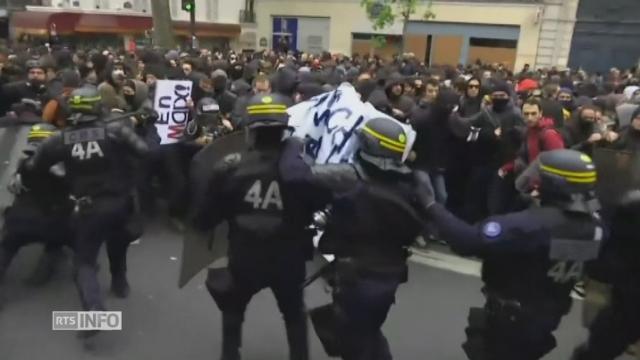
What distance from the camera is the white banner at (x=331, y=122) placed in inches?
227

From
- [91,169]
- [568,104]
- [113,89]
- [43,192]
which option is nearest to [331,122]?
[91,169]

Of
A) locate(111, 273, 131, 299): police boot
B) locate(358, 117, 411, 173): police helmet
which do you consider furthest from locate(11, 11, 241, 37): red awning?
locate(358, 117, 411, 173): police helmet

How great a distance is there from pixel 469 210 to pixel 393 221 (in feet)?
13.2

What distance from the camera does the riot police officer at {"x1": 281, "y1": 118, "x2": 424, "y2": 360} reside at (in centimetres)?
348

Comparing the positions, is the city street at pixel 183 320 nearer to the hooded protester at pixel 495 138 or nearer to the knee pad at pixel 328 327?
the knee pad at pixel 328 327

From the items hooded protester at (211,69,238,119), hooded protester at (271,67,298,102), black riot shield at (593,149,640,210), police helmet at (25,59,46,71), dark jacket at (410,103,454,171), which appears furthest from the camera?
police helmet at (25,59,46,71)

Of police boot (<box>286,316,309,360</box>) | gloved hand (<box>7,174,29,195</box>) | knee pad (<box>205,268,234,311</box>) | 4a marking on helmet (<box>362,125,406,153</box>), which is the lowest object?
police boot (<box>286,316,309,360</box>)

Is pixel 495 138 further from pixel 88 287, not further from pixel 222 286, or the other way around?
pixel 88 287

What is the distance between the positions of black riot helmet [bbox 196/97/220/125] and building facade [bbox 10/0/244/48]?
63.3 ft

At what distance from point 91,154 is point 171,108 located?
2.48 meters

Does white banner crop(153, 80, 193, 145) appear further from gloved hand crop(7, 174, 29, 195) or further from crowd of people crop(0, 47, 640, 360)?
gloved hand crop(7, 174, 29, 195)

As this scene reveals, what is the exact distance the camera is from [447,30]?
30141mm

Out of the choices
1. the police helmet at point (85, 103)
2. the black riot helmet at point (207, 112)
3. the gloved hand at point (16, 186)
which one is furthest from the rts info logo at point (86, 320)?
the black riot helmet at point (207, 112)

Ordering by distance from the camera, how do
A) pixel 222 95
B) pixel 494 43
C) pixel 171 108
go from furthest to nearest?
pixel 494 43
pixel 222 95
pixel 171 108
